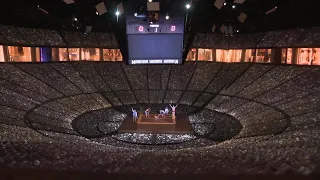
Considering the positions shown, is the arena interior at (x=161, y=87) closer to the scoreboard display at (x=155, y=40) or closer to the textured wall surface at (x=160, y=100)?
the textured wall surface at (x=160, y=100)

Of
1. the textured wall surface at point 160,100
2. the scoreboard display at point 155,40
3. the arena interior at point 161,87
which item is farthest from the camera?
the scoreboard display at point 155,40

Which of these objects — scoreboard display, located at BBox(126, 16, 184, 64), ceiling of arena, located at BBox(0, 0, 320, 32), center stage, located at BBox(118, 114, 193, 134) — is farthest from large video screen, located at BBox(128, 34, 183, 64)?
center stage, located at BBox(118, 114, 193, 134)

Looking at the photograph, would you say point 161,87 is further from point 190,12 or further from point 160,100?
point 190,12

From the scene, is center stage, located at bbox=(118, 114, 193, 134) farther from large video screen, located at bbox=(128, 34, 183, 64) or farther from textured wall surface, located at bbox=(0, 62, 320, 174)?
large video screen, located at bbox=(128, 34, 183, 64)

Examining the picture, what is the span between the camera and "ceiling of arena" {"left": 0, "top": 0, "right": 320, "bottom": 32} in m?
7.38

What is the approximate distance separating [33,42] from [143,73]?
476 centimetres

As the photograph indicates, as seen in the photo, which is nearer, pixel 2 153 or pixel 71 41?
pixel 2 153

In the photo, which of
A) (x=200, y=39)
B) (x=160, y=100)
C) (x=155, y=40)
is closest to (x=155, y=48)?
(x=155, y=40)

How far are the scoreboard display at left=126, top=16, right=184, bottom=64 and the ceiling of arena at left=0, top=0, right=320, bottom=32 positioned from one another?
1.76 feet

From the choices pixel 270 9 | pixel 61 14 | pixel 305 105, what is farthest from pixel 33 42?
pixel 305 105

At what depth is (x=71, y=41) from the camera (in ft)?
35.7

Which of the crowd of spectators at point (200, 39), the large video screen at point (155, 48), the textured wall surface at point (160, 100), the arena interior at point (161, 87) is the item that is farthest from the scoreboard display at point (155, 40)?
the crowd of spectators at point (200, 39)

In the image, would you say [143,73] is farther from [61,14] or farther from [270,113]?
[270,113]

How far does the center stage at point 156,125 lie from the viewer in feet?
26.7
